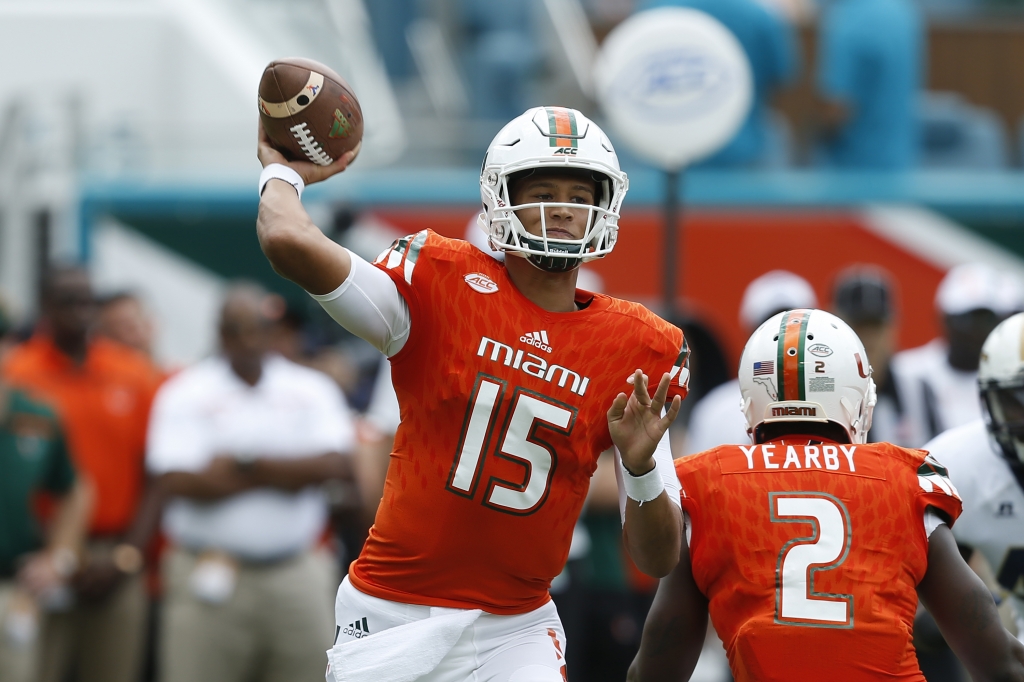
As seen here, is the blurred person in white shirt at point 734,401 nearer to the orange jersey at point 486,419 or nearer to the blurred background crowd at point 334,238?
the blurred background crowd at point 334,238

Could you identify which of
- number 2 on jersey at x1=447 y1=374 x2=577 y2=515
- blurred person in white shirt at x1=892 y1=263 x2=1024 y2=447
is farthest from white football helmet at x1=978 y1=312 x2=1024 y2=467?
blurred person in white shirt at x1=892 y1=263 x2=1024 y2=447

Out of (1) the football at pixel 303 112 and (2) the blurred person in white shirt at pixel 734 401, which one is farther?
(2) the blurred person in white shirt at pixel 734 401

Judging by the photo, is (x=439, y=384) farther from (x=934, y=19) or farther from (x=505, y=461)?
(x=934, y=19)

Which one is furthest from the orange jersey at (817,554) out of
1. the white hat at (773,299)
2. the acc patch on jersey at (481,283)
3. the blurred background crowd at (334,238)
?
the white hat at (773,299)

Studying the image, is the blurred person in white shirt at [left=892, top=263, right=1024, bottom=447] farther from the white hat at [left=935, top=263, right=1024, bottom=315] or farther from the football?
the football

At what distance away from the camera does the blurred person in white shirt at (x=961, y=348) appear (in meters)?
6.53

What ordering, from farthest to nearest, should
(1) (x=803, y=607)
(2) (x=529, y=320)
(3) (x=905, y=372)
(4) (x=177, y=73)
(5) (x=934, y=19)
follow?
(5) (x=934, y=19) < (4) (x=177, y=73) < (3) (x=905, y=372) < (2) (x=529, y=320) < (1) (x=803, y=607)

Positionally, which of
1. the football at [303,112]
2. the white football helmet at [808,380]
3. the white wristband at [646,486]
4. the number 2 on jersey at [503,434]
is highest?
the football at [303,112]

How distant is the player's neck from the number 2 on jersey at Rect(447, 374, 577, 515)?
273mm

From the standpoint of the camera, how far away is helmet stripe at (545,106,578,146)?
3611 millimetres

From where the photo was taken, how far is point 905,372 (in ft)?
21.9

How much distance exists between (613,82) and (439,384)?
3746 millimetres

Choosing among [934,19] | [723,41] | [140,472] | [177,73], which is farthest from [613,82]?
[934,19]

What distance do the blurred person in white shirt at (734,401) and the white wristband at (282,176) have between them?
8.78ft
